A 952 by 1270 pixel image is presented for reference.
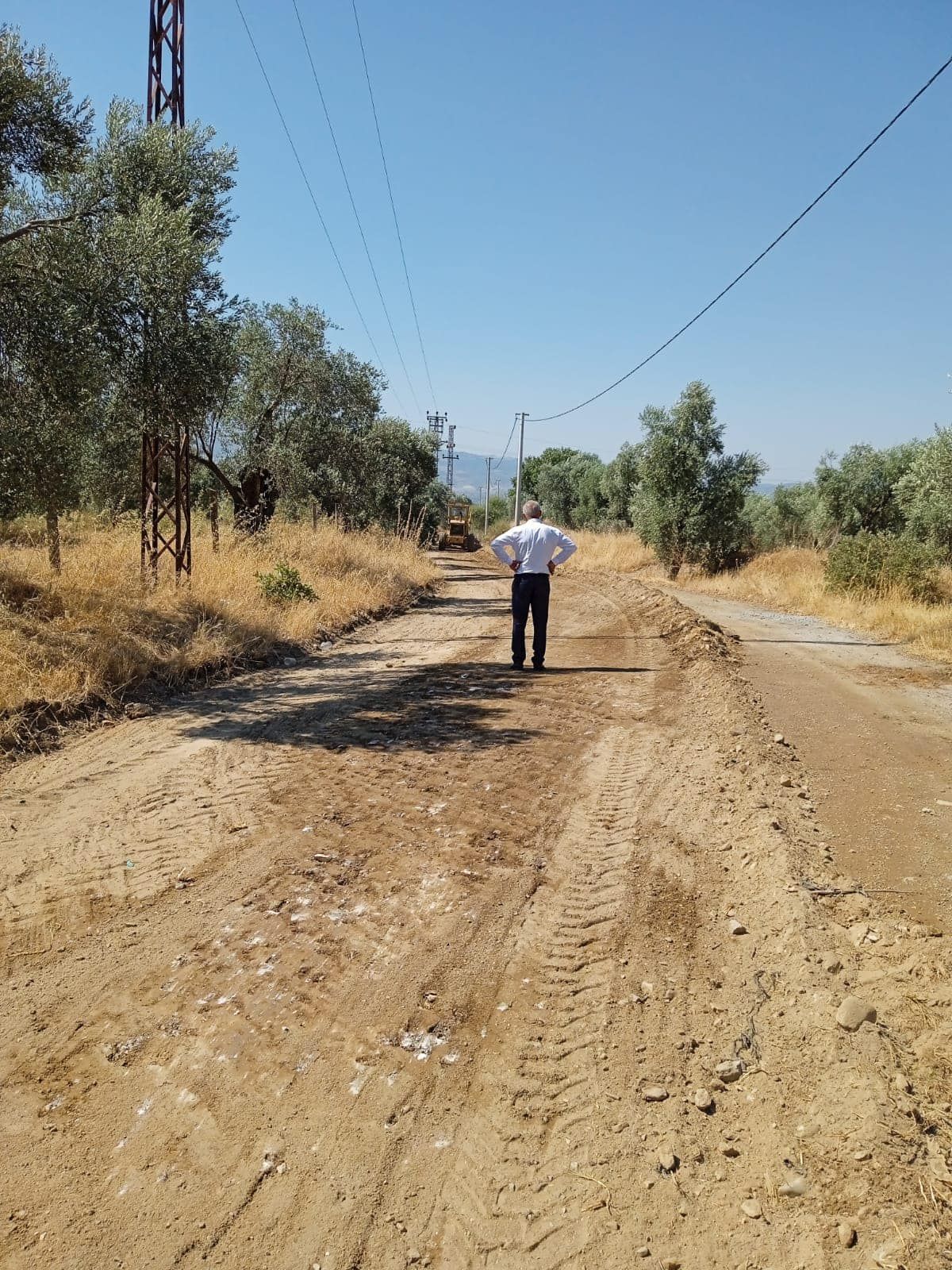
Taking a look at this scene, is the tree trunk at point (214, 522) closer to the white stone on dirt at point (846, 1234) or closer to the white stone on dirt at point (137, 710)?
the white stone on dirt at point (137, 710)

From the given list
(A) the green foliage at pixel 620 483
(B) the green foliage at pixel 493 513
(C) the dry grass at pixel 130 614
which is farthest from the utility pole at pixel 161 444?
(B) the green foliage at pixel 493 513

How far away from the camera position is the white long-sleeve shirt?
30.8ft

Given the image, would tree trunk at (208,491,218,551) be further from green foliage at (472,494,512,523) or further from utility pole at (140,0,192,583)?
green foliage at (472,494,512,523)

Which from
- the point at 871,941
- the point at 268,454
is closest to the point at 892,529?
the point at 268,454

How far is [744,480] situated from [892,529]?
6.70 m

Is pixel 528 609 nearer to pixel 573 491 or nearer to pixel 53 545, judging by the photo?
pixel 53 545

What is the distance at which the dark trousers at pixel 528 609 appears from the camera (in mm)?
9471

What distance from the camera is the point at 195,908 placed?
3965mm

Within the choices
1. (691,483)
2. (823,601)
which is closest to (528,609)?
(823,601)

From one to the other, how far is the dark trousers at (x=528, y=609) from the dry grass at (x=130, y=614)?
3.23 metres

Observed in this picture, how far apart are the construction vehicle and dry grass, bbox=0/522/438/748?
29927 millimetres

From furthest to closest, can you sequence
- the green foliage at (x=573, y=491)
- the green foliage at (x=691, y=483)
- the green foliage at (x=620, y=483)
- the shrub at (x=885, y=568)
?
the green foliage at (x=573, y=491) < the green foliage at (x=620, y=483) < the green foliage at (x=691, y=483) < the shrub at (x=885, y=568)

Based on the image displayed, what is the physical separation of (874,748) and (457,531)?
135 ft

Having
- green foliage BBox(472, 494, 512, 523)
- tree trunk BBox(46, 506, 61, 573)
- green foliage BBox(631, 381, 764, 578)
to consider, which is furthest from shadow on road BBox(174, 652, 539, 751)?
green foliage BBox(472, 494, 512, 523)
